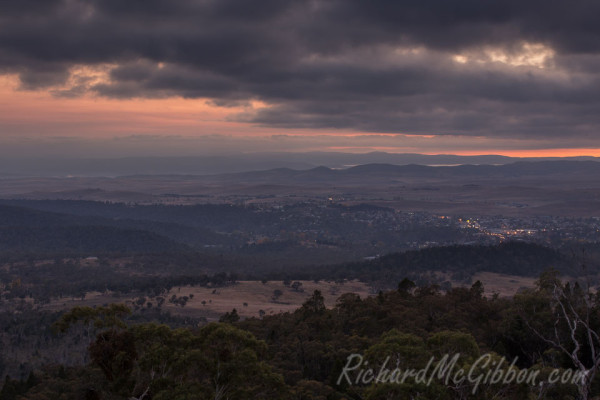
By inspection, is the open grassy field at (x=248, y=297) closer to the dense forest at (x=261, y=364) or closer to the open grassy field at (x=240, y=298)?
the open grassy field at (x=240, y=298)

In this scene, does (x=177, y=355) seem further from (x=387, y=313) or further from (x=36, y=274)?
(x=36, y=274)

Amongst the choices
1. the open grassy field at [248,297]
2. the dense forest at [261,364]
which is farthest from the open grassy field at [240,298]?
the dense forest at [261,364]

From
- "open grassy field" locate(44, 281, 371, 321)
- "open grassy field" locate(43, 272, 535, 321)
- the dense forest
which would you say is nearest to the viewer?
the dense forest

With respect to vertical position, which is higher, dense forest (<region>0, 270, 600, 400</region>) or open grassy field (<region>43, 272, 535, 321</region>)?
dense forest (<region>0, 270, 600, 400</region>)

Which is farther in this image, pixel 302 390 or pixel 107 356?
pixel 302 390

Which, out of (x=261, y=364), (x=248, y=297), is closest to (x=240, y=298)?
(x=248, y=297)

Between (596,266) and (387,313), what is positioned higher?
(387,313)

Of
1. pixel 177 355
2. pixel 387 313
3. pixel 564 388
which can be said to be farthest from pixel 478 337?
pixel 177 355

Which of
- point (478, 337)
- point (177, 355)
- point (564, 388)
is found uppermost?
point (177, 355)

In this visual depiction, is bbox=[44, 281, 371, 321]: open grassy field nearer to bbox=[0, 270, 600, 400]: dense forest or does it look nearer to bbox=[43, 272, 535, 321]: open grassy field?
bbox=[43, 272, 535, 321]: open grassy field

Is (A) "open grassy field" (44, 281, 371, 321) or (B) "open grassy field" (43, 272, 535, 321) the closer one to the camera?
(A) "open grassy field" (44, 281, 371, 321)

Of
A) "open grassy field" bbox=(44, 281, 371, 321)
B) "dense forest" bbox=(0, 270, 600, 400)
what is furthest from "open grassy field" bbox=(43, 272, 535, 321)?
"dense forest" bbox=(0, 270, 600, 400)
